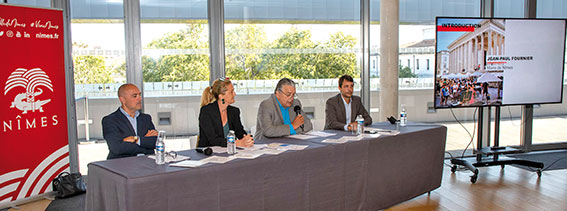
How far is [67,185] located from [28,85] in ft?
3.66

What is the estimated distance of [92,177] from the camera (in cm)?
294

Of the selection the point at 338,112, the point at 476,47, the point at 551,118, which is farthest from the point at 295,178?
the point at 551,118

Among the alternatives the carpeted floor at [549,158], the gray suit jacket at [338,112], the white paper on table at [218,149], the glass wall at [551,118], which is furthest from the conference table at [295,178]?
the glass wall at [551,118]

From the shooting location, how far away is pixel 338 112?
4934mm

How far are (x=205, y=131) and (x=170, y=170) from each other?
1042 millimetres

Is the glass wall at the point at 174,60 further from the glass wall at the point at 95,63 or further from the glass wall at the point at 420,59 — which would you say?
the glass wall at the point at 420,59

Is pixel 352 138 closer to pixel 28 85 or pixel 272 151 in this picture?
pixel 272 151

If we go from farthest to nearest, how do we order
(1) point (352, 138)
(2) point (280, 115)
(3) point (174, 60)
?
(3) point (174, 60) → (2) point (280, 115) → (1) point (352, 138)

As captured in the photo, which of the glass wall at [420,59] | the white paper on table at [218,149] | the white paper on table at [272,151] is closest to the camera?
the white paper on table at [272,151]

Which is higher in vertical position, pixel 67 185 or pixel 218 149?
pixel 218 149

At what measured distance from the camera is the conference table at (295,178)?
8.83 feet

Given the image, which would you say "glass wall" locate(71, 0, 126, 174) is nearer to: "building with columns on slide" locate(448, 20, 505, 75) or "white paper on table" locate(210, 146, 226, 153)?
"white paper on table" locate(210, 146, 226, 153)

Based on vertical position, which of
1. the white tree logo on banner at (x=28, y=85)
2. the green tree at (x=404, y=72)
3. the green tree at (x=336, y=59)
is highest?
the green tree at (x=336, y=59)

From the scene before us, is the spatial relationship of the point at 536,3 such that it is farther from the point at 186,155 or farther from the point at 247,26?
the point at 186,155
